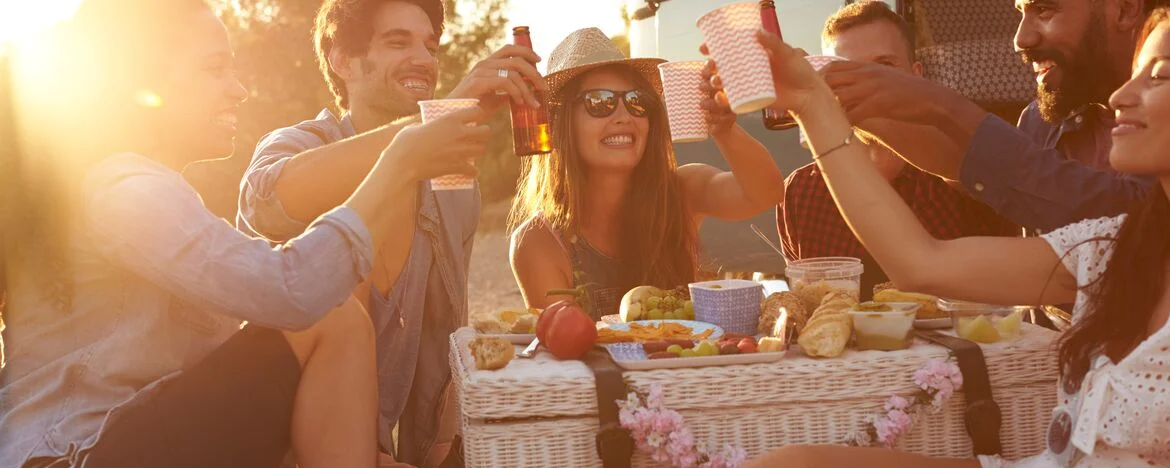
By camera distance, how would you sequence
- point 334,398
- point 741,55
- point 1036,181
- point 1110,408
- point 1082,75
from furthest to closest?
point 1082,75 → point 1036,181 → point 334,398 → point 741,55 → point 1110,408

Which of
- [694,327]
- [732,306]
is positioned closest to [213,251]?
[694,327]

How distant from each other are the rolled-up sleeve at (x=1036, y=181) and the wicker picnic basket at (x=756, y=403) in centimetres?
63

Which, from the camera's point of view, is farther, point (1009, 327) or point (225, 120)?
point (225, 120)

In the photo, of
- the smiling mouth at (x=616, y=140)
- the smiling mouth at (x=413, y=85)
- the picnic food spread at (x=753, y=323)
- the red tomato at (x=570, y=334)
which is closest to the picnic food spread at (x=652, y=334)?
the picnic food spread at (x=753, y=323)

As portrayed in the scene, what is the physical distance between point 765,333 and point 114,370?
1.80 meters

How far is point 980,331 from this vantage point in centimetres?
277

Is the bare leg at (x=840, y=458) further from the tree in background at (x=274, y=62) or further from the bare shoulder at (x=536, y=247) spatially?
the tree in background at (x=274, y=62)

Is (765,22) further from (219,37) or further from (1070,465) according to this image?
(219,37)

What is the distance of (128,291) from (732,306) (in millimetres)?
1689

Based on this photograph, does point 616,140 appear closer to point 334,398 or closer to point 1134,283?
point 334,398

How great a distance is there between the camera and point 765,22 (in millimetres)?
2879

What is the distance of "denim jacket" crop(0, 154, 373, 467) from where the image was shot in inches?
101

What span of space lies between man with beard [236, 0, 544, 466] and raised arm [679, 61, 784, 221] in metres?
1.00

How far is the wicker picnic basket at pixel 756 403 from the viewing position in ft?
8.26
